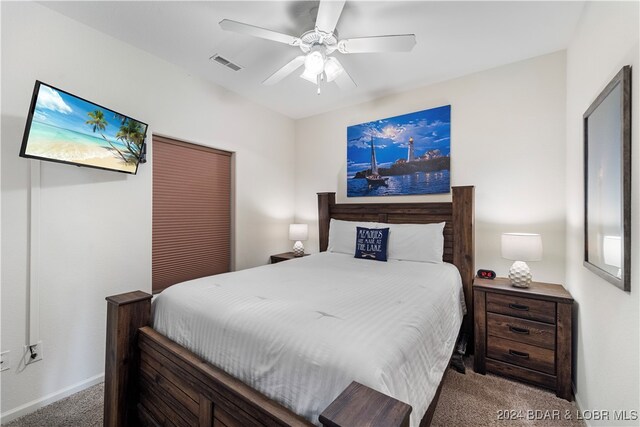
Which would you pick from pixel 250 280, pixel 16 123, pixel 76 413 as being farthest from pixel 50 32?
pixel 76 413

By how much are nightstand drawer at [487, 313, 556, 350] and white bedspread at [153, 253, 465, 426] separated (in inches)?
17.1

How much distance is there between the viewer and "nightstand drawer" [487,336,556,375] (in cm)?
199

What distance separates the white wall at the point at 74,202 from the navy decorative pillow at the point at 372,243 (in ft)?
6.67

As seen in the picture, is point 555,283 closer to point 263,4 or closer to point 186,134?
point 263,4

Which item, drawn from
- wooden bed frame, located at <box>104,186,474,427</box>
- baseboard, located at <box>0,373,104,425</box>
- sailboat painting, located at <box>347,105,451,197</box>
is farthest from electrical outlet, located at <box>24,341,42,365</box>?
sailboat painting, located at <box>347,105,451,197</box>

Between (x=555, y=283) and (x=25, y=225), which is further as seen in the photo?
(x=555, y=283)

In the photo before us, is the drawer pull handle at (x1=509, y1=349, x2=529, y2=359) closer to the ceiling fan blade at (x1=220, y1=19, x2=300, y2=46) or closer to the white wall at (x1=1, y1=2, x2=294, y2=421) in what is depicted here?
the ceiling fan blade at (x1=220, y1=19, x2=300, y2=46)

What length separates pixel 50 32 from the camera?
195cm

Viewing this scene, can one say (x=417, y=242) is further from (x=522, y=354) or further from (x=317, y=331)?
(x=317, y=331)

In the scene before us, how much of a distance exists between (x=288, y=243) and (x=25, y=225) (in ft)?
9.12

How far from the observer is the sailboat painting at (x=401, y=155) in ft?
9.83

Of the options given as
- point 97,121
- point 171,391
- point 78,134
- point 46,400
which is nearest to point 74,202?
point 78,134

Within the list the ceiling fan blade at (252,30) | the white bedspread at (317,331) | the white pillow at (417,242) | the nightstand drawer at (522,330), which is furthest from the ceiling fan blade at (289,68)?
the nightstand drawer at (522,330)

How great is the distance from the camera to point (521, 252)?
2189mm
